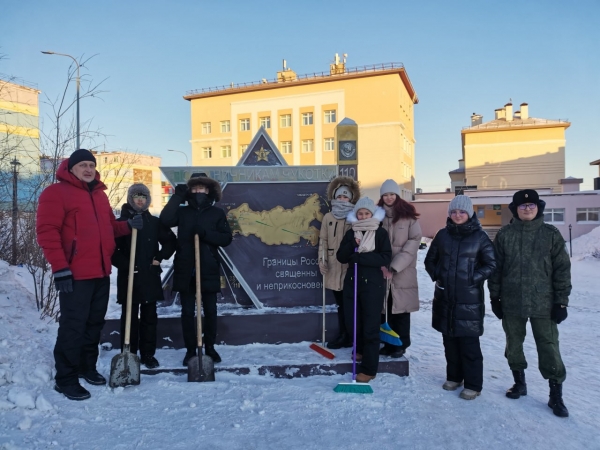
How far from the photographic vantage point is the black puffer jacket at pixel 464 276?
3697 mm

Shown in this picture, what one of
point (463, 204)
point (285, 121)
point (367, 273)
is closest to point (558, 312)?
point (463, 204)

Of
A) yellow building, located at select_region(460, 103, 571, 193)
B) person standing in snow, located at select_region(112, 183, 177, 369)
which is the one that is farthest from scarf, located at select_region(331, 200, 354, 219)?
yellow building, located at select_region(460, 103, 571, 193)

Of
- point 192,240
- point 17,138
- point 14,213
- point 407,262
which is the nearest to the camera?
point 192,240

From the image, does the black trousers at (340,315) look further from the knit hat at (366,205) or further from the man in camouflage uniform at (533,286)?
the man in camouflage uniform at (533,286)

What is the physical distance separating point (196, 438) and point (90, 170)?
234 cm

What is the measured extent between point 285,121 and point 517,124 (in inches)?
927

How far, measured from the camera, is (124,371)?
3.70m

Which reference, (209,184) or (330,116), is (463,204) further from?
(330,116)

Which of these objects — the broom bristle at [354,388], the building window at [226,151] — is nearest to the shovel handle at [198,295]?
the broom bristle at [354,388]

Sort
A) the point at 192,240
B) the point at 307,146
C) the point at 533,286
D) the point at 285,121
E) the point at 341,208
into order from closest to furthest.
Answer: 1. the point at 533,286
2. the point at 192,240
3. the point at 341,208
4. the point at 307,146
5. the point at 285,121

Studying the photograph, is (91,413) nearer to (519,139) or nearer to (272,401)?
(272,401)

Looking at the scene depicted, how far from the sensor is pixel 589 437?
122 inches

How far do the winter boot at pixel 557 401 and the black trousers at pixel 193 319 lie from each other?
3051mm

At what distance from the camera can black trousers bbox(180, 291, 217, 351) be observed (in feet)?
13.3
